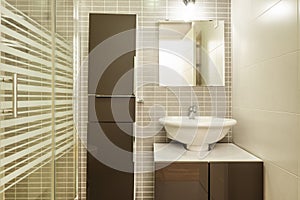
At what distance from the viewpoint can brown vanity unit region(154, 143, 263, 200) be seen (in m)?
1.87

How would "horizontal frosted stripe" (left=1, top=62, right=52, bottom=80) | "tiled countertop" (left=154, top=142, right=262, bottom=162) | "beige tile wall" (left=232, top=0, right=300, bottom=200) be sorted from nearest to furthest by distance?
"horizontal frosted stripe" (left=1, top=62, right=52, bottom=80) → "beige tile wall" (left=232, top=0, right=300, bottom=200) → "tiled countertop" (left=154, top=142, right=262, bottom=162)

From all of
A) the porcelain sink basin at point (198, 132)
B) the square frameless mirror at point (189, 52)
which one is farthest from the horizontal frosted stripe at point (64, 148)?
the square frameless mirror at point (189, 52)

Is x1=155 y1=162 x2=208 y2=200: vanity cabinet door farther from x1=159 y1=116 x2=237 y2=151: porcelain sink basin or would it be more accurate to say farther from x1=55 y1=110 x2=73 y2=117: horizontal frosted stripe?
x1=55 y1=110 x2=73 y2=117: horizontal frosted stripe

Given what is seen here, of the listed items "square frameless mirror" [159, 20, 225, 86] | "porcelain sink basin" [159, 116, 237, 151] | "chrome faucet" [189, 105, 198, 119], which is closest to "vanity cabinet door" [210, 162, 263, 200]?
"porcelain sink basin" [159, 116, 237, 151]

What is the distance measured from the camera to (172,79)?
2.56 m

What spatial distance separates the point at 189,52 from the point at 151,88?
0.42 m

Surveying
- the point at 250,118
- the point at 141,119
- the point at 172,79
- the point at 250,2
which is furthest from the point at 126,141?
the point at 250,2

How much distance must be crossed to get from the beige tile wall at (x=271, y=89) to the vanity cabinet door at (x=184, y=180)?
36 cm

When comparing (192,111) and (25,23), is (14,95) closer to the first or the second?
(25,23)

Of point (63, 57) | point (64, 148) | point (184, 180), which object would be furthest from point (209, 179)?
point (63, 57)

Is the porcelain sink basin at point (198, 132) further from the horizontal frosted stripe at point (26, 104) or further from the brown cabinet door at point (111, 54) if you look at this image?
the horizontal frosted stripe at point (26, 104)

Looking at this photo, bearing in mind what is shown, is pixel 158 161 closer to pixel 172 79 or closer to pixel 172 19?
pixel 172 79

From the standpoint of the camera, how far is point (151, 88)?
8.48 ft

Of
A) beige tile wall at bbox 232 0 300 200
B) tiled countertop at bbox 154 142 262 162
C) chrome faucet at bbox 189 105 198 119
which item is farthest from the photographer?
chrome faucet at bbox 189 105 198 119
